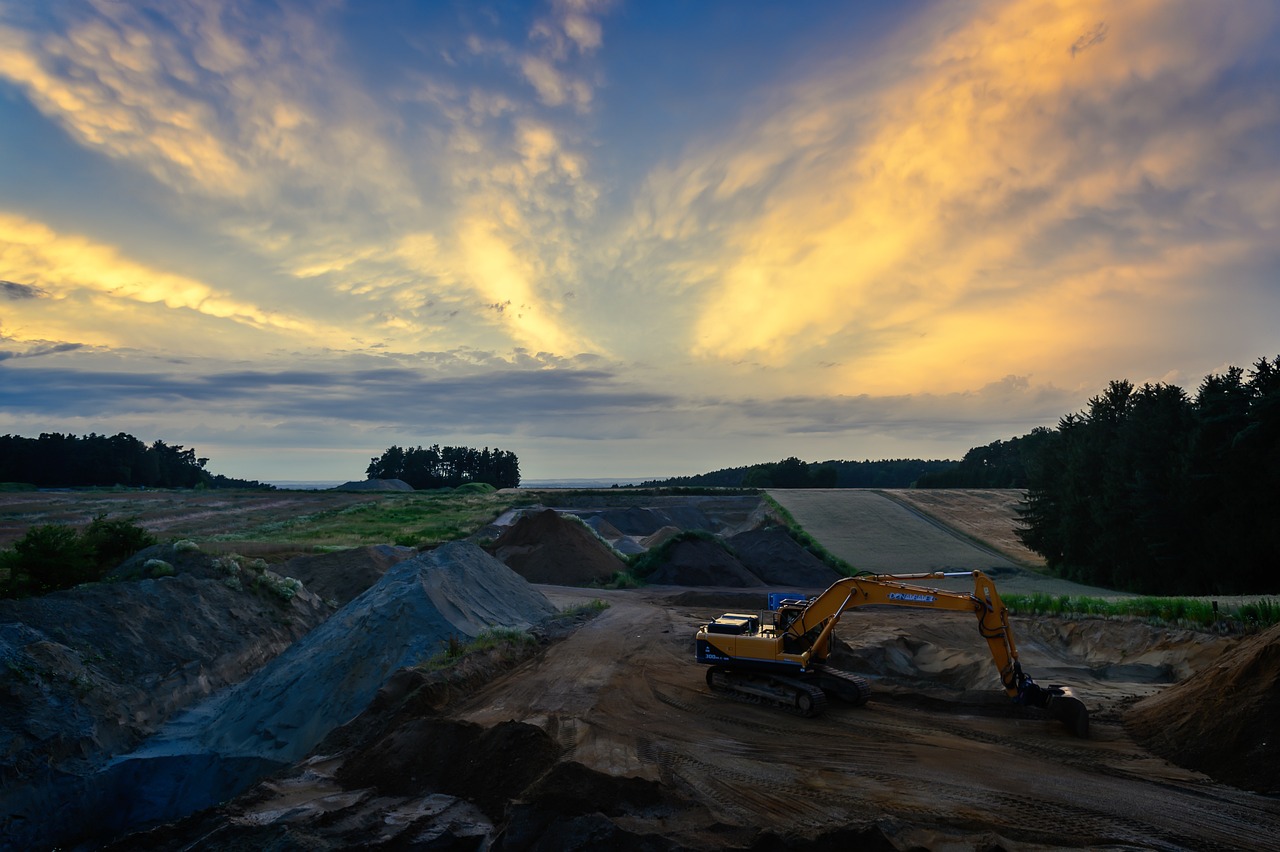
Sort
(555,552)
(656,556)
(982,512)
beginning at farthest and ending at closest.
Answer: (982,512) → (656,556) → (555,552)

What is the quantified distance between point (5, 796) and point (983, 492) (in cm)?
7364

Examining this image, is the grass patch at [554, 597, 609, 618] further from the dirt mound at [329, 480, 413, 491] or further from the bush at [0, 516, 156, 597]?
the dirt mound at [329, 480, 413, 491]

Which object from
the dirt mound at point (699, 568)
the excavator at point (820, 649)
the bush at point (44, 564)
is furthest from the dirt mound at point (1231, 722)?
the dirt mound at point (699, 568)

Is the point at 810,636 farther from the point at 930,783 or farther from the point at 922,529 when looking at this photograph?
the point at 922,529

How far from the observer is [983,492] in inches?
2820

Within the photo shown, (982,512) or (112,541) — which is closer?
(112,541)

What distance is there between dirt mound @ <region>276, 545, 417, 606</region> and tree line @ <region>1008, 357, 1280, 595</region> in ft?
97.0

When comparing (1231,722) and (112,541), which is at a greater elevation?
(112,541)

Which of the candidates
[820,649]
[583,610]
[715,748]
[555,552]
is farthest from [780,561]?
[715,748]

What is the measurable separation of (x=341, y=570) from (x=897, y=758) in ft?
75.2

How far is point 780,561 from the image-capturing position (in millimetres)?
40312

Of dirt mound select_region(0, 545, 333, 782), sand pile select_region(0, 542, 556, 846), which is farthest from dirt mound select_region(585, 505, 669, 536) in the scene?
sand pile select_region(0, 542, 556, 846)

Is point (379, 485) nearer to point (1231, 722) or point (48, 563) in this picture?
point (48, 563)

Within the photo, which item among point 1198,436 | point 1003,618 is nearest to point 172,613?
point 1003,618
